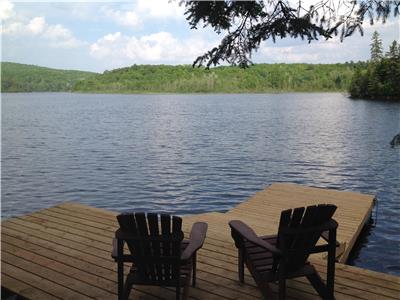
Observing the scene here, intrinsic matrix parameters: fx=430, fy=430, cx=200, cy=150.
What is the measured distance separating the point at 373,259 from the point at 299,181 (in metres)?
7.15

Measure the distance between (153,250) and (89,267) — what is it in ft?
4.15

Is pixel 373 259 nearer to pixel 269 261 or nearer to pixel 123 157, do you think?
pixel 269 261

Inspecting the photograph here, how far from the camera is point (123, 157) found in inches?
799

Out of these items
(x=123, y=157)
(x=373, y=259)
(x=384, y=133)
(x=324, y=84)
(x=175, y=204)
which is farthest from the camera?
(x=324, y=84)

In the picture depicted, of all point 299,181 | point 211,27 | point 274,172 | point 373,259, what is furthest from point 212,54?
point 274,172

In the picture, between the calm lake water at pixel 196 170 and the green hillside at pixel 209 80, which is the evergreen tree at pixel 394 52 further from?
the green hillside at pixel 209 80

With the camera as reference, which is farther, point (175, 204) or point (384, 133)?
point (384, 133)

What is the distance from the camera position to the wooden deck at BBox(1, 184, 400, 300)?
375 cm

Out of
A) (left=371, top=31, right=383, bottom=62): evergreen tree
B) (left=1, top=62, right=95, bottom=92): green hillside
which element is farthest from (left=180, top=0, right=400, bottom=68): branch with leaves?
(left=1, top=62, right=95, bottom=92): green hillside

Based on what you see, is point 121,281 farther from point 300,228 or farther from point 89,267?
point 300,228

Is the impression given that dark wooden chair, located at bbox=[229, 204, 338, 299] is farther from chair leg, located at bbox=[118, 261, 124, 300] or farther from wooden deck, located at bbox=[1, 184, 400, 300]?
chair leg, located at bbox=[118, 261, 124, 300]

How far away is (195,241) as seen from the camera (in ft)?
12.0

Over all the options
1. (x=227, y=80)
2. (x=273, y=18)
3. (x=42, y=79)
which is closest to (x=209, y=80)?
(x=227, y=80)

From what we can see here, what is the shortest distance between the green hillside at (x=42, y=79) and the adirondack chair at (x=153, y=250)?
387ft
